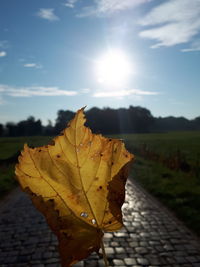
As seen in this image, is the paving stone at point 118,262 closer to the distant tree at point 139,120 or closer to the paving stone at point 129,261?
the paving stone at point 129,261

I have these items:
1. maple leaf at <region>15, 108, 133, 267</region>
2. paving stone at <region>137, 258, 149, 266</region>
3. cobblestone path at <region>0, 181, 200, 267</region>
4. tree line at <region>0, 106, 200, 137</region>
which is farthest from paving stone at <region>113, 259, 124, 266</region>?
tree line at <region>0, 106, 200, 137</region>

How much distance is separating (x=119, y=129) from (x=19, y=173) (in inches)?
3948

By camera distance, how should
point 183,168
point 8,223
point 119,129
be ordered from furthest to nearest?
point 119,129 < point 183,168 < point 8,223

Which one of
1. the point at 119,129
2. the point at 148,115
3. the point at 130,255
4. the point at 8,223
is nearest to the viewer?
the point at 130,255

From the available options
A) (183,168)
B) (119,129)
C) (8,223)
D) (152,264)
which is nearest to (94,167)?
(152,264)

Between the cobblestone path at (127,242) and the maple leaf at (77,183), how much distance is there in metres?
5.57

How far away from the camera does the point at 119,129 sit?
100750 millimetres

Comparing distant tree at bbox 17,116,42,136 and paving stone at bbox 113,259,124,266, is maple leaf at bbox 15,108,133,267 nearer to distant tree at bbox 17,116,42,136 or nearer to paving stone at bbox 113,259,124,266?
paving stone at bbox 113,259,124,266

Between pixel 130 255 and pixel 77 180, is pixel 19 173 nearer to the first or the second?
pixel 77 180

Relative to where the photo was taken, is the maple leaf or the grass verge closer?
the maple leaf

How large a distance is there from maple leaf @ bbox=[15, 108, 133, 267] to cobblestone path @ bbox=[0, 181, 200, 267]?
5.57m

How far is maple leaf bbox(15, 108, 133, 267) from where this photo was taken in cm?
69

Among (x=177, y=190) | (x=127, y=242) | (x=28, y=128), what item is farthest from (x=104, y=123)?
(x=127, y=242)

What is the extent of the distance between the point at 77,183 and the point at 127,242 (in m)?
6.59
